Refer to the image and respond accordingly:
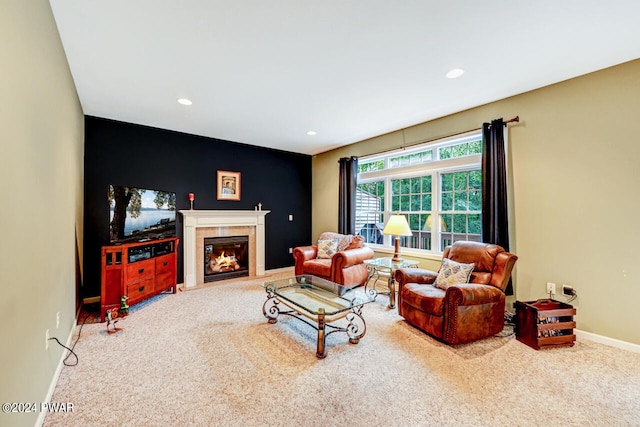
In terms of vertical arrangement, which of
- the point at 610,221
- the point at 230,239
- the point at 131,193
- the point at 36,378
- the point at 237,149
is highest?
the point at 237,149

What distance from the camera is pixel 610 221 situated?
2.61m

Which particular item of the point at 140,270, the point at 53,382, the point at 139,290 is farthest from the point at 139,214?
the point at 53,382

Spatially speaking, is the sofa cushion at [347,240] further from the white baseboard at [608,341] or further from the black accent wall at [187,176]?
the white baseboard at [608,341]

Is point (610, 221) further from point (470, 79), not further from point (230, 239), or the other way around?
point (230, 239)

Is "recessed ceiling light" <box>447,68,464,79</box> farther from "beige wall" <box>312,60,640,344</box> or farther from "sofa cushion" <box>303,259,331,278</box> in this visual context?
"sofa cushion" <box>303,259,331,278</box>

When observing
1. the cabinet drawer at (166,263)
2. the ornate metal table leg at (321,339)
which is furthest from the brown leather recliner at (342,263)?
the cabinet drawer at (166,263)

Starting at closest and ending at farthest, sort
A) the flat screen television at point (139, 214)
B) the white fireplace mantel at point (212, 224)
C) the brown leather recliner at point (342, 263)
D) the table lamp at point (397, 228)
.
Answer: the flat screen television at point (139, 214), the table lamp at point (397, 228), the brown leather recliner at point (342, 263), the white fireplace mantel at point (212, 224)

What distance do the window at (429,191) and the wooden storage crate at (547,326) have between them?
131 cm

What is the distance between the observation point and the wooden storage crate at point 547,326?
8.34 ft

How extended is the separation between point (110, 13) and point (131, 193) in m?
2.24

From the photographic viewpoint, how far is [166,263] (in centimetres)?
408

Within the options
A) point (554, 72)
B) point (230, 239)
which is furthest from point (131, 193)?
point (554, 72)

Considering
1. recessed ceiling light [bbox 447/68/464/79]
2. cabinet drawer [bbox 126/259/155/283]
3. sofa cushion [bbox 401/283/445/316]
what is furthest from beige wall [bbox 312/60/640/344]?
cabinet drawer [bbox 126/259/155/283]

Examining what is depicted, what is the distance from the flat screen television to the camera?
11.0ft
